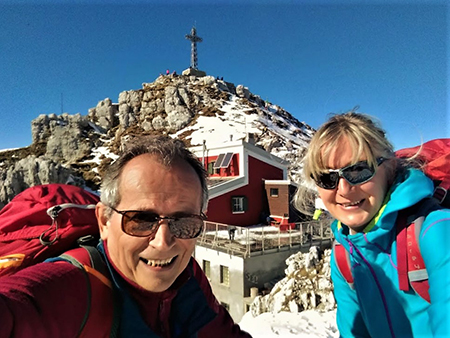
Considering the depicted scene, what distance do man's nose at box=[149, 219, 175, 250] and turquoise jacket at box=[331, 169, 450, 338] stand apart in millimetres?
1246

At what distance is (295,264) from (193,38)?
289 ft

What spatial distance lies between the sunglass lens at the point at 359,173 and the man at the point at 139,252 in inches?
37.5

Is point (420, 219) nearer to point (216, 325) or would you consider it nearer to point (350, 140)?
point (350, 140)

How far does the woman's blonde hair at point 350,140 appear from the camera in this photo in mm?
1729

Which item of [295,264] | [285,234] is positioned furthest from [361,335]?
[285,234]

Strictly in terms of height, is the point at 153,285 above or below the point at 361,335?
above

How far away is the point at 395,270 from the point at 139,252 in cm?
153

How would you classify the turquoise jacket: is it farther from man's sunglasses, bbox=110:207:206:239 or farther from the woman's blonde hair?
man's sunglasses, bbox=110:207:206:239

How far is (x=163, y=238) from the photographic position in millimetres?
1400

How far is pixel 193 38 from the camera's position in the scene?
85125 mm

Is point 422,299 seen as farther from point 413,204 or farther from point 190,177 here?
point 190,177

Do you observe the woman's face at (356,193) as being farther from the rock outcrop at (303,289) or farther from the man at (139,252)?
the rock outcrop at (303,289)

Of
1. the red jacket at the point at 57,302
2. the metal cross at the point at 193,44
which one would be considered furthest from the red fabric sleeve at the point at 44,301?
the metal cross at the point at 193,44

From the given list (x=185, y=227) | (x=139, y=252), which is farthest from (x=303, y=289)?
(x=139, y=252)
